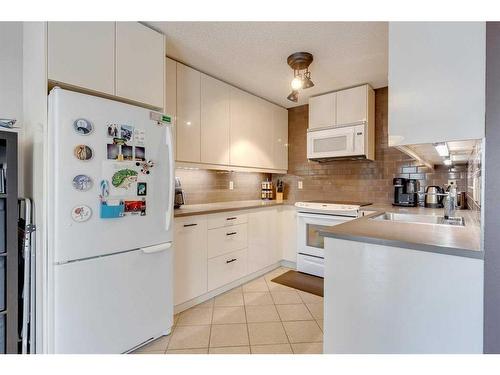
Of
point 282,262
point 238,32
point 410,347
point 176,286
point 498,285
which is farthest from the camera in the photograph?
point 282,262

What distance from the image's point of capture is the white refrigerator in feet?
4.38

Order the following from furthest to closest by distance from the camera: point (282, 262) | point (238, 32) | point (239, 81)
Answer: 1. point (282, 262)
2. point (239, 81)
3. point (238, 32)

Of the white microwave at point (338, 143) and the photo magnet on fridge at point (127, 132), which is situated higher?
the white microwave at point (338, 143)

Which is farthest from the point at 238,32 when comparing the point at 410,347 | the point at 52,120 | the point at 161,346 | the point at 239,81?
the point at 161,346

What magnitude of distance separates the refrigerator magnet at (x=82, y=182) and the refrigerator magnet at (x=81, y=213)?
0.10 metres

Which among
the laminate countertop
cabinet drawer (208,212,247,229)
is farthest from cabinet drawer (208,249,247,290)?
the laminate countertop

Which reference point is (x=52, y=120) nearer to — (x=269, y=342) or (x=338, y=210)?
(x=269, y=342)

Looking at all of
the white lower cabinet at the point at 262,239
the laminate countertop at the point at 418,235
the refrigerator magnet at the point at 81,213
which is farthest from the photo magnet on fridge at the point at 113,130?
the white lower cabinet at the point at 262,239

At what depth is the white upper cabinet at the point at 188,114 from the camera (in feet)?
7.54

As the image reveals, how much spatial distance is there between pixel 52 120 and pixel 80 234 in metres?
0.62

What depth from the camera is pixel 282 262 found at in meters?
3.32

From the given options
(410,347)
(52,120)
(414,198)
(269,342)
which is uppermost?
(52,120)

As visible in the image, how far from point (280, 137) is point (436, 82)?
2.58m

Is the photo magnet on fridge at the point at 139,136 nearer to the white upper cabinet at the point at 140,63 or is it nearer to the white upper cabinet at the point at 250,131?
the white upper cabinet at the point at 140,63
